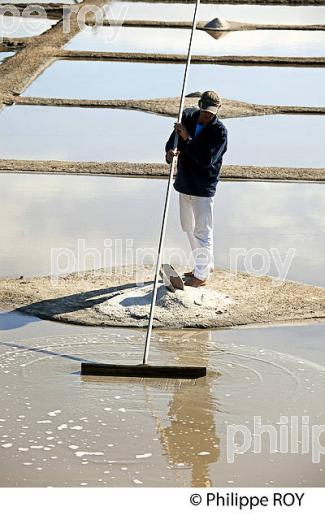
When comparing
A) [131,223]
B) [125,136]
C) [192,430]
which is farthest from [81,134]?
[192,430]

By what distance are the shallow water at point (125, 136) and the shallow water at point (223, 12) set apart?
1021 centimetres

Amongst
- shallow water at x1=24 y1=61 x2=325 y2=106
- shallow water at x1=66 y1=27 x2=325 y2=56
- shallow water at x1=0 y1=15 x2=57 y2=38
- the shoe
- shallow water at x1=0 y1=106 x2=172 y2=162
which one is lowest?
shallow water at x1=0 y1=106 x2=172 y2=162

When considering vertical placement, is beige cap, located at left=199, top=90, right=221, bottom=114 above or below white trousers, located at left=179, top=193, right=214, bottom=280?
above

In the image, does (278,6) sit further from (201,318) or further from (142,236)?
(201,318)

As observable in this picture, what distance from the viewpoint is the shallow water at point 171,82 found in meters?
19.0

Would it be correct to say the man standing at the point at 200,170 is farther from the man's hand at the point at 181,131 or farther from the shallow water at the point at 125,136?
the shallow water at the point at 125,136

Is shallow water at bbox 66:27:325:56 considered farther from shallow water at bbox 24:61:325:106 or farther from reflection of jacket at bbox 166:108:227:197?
reflection of jacket at bbox 166:108:227:197

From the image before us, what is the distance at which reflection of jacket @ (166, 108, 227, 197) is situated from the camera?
29.9 ft

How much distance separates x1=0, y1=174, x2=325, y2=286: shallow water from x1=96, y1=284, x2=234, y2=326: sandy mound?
101 centimetres

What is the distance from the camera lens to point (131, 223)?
11.6 meters

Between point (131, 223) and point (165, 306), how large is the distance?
8.86ft

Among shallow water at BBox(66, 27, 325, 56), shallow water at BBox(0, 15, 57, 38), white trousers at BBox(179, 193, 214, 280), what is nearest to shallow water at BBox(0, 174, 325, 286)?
white trousers at BBox(179, 193, 214, 280)

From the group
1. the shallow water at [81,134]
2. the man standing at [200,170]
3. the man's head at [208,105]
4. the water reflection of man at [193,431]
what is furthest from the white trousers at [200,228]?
the shallow water at [81,134]

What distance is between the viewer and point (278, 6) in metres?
30.6
